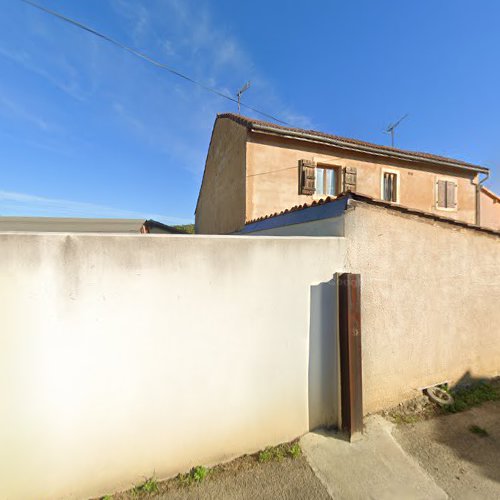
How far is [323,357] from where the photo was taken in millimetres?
3428

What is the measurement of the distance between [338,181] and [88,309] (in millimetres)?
8267

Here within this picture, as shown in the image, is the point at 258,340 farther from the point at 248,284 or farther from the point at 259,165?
the point at 259,165

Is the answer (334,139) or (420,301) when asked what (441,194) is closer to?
(334,139)

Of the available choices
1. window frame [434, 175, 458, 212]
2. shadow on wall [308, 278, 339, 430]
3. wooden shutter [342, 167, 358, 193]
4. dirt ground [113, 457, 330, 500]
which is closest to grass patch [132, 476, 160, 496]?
dirt ground [113, 457, 330, 500]

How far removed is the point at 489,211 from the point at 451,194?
9.64 ft

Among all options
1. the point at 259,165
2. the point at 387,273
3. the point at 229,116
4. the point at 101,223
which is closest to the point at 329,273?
the point at 387,273

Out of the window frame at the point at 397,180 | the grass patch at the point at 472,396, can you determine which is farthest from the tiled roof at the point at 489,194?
the grass patch at the point at 472,396

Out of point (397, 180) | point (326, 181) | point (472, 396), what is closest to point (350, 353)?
point (472, 396)

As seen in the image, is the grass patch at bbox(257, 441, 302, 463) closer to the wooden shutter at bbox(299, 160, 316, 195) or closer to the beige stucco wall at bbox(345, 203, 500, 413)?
the beige stucco wall at bbox(345, 203, 500, 413)

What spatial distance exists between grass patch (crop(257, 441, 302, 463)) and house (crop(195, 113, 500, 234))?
5713 mm

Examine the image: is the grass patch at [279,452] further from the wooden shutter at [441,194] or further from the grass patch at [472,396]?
the wooden shutter at [441,194]

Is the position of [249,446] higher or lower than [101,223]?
lower

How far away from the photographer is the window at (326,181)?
880cm

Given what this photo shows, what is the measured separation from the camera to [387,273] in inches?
152
